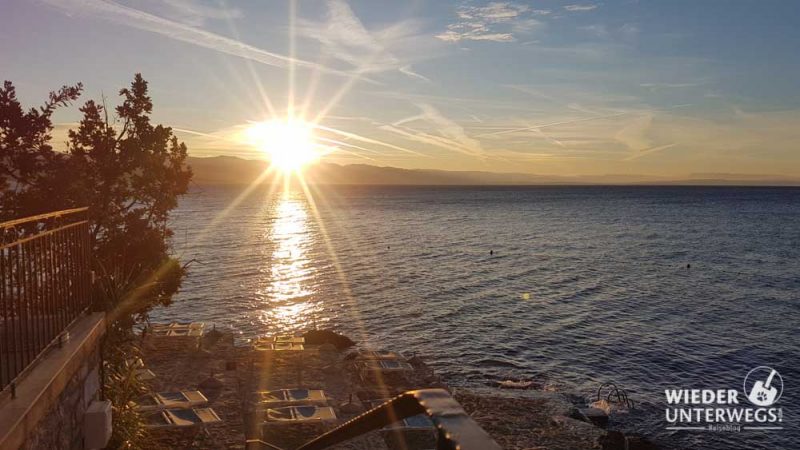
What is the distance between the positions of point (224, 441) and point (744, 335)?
32879mm

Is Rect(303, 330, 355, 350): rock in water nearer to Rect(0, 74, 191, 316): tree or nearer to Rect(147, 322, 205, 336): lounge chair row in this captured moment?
Rect(147, 322, 205, 336): lounge chair row

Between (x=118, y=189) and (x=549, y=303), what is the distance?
36.4 m

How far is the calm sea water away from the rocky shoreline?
251 centimetres

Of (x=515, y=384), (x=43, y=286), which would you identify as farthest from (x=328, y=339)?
(x=43, y=286)

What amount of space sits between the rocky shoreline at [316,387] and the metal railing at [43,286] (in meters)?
9.65

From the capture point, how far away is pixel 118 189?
16.1 metres

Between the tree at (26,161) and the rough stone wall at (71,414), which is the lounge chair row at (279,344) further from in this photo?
the rough stone wall at (71,414)

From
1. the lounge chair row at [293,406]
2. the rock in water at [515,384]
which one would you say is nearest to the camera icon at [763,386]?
the rock in water at [515,384]

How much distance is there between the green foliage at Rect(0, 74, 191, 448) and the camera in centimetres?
1155

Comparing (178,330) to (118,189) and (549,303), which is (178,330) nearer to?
(118,189)

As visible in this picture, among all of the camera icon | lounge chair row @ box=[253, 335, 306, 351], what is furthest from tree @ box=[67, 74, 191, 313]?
the camera icon

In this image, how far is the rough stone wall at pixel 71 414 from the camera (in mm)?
6182

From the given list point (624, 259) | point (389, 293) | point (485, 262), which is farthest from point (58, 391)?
point (624, 259)

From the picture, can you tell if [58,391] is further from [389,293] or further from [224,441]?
[389,293]
